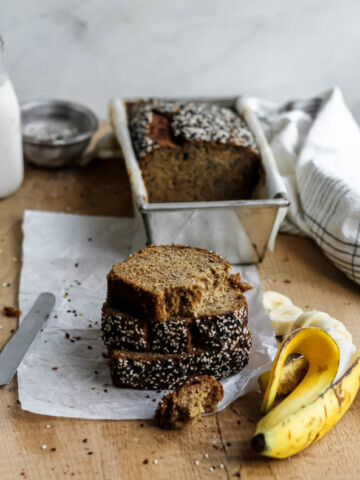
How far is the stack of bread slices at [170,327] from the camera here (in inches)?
71.2

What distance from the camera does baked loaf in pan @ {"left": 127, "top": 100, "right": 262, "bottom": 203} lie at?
2.47 metres

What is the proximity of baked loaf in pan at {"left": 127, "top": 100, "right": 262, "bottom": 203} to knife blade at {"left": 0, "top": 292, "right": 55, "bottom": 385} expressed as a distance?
67 centimetres

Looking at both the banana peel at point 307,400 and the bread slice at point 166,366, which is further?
the bread slice at point 166,366

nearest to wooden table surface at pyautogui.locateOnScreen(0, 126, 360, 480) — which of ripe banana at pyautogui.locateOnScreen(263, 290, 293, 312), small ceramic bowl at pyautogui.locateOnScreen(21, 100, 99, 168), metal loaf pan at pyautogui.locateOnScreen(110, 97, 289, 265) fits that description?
ripe banana at pyautogui.locateOnScreen(263, 290, 293, 312)

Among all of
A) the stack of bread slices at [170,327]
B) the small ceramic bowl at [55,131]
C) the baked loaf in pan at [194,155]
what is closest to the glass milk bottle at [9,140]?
the small ceramic bowl at [55,131]

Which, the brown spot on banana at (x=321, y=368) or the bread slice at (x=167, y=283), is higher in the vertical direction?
the bread slice at (x=167, y=283)

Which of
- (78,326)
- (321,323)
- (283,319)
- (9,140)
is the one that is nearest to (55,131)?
(9,140)

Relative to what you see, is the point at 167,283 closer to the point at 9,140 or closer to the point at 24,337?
the point at 24,337

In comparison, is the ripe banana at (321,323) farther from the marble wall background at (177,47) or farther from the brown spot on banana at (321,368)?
the marble wall background at (177,47)

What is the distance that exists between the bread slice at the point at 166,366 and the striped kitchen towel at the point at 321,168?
706mm

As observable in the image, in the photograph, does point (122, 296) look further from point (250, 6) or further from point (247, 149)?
point (250, 6)

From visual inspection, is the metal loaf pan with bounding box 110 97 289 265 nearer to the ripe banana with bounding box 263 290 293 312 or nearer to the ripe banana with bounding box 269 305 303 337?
the ripe banana with bounding box 263 290 293 312

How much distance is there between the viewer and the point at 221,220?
2.28 metres

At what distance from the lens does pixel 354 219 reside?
7.70 ft
